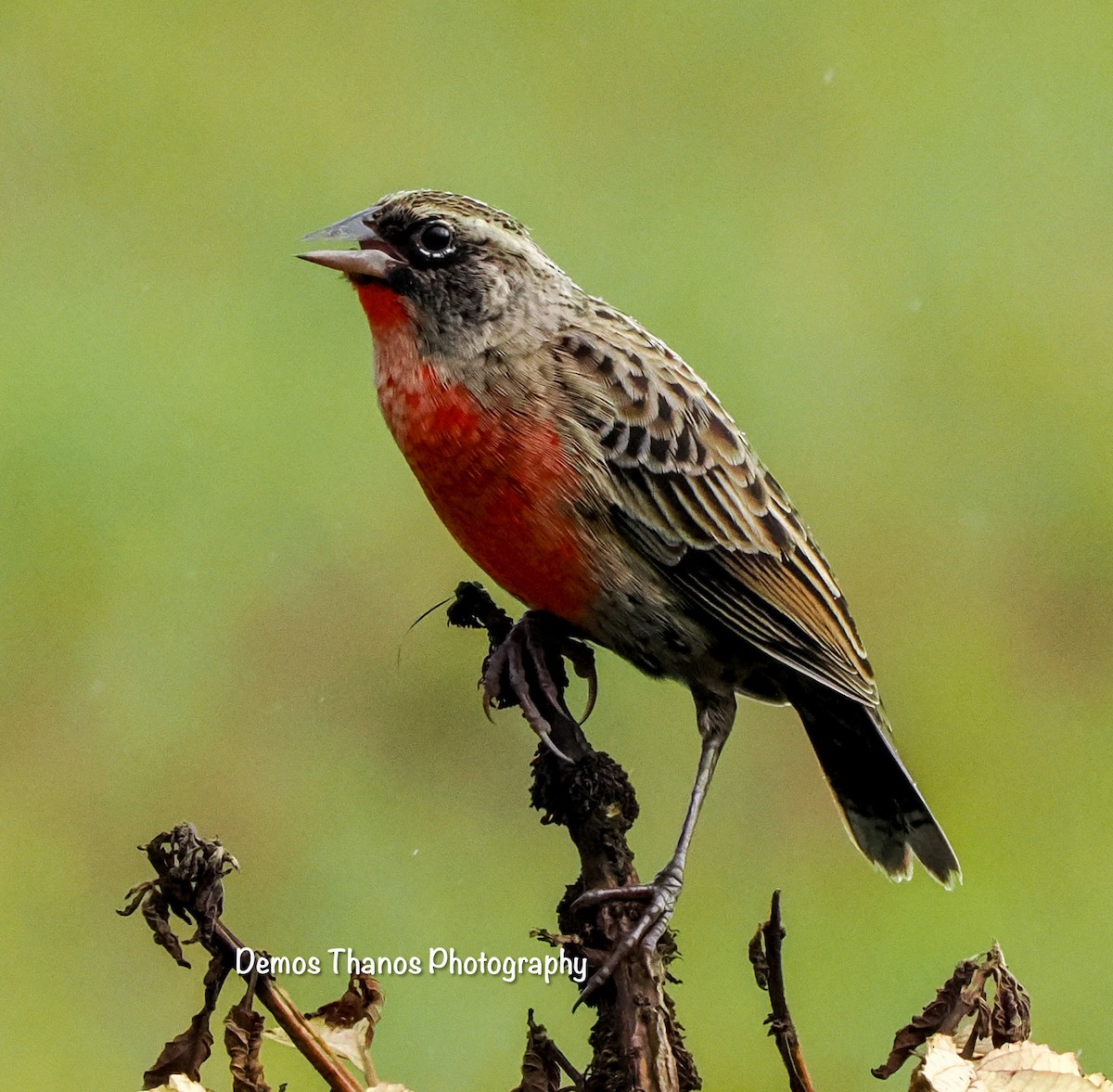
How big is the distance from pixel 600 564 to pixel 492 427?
0.37 meters

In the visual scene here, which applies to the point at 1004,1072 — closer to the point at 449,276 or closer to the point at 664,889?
the point at 664,889

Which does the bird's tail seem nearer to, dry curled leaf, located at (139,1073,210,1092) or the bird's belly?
the bird's belly

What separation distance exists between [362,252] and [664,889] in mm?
1560

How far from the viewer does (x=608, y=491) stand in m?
4.14

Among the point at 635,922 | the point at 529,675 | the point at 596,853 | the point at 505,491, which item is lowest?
the point at 635,922

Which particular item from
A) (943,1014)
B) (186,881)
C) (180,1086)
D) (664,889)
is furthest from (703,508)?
(180,1086)

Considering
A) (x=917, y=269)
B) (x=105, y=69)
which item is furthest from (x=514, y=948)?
(x=105, y=69)

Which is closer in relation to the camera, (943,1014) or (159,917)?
(159,917)

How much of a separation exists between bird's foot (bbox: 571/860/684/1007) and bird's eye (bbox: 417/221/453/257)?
5.39 feet

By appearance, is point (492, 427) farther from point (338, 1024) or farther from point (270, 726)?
point (270, 726)

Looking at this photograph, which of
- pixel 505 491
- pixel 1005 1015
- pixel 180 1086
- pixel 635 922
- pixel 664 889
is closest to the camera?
pixel 180 1086

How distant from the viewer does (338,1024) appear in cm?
244

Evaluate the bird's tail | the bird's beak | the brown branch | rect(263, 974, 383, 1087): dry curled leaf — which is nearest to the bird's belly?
the bird's beak

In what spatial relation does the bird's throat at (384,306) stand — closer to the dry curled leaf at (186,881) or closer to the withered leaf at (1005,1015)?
the dry curled leaf at (186,881)
